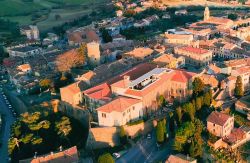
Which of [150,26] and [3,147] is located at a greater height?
[150,26]

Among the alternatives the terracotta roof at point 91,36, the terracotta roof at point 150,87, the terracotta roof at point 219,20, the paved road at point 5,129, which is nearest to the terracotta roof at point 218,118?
the terracotta roof at point 150,87

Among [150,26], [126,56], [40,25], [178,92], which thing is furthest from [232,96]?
→ [40,25]

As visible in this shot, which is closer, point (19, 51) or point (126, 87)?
point (126, 87)

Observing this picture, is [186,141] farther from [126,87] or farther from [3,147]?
[3,147]

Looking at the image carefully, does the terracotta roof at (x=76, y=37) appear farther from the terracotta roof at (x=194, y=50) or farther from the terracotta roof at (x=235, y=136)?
the terracotta roof at (x=235, y=136)

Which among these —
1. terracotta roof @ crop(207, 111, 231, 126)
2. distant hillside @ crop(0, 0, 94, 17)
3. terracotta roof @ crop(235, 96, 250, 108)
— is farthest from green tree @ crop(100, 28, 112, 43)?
distant hillside @ crop(0, 0, 94, 17)

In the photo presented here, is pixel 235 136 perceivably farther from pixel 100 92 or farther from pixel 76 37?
pixel 76 37

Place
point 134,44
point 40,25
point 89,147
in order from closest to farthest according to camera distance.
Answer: point 89,147, point 134,44, point 40,25
